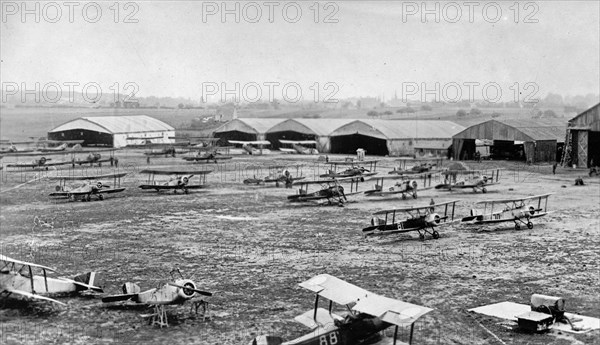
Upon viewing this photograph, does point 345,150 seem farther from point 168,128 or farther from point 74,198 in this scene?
point 74,198

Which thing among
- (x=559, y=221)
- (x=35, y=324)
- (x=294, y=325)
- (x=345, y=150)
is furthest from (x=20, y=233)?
(x=345, y=150)

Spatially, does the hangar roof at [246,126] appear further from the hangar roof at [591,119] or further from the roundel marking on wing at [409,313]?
the roundel marking on wing at [409,313]

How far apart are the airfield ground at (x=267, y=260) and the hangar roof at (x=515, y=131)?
81.3 feet

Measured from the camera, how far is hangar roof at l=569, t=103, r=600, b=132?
174ft

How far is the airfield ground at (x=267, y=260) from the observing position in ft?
47.3

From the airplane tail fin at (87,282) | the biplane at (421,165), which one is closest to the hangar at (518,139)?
the biplane at (421,165)

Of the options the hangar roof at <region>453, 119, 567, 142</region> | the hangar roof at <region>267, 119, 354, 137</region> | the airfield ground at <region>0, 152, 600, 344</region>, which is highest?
the hangar roof at <region>267, 119, 354, 137</region>

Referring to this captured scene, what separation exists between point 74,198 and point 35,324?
73.1 ft

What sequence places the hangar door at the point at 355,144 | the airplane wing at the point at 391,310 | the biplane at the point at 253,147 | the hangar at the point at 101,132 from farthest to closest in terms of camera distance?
1. the hangar at the point at 101,132
2. the hangar door at the point at 355,144
3. the biplane at the point at 253,147
4. the airplane wing at the point at 391,310

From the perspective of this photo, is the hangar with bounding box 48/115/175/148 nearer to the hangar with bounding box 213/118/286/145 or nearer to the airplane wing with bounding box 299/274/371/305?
the hangar with bounding box 213/118/286/145

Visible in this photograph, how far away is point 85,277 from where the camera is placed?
1662 cm

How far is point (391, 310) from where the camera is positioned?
12195 mm

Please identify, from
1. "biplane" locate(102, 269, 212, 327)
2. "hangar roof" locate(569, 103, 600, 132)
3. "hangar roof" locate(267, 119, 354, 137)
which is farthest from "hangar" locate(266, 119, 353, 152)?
"biplane" locate(102, 269, 212, 327)

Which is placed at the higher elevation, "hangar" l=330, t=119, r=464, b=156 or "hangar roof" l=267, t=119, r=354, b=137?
"hangar roof" l=267, t=119, r=354, b=137
